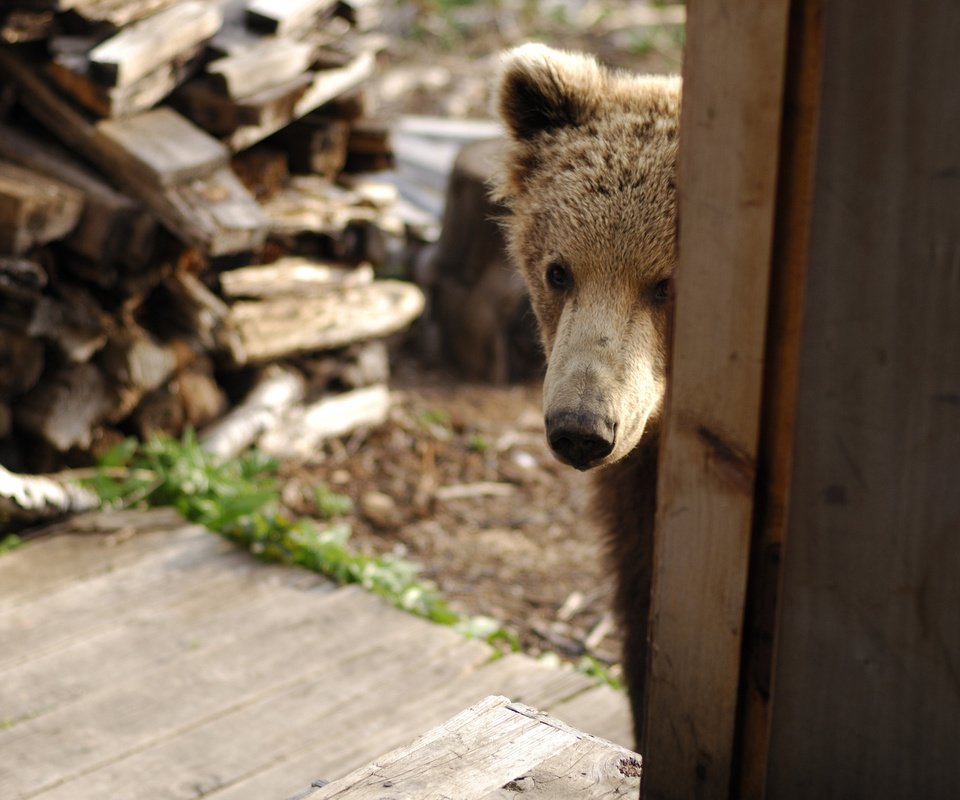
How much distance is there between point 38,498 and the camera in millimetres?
4434

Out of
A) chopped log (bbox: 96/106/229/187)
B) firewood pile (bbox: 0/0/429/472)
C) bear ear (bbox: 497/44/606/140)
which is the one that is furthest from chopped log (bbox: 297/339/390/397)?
bear ear (bbox: 497/44/606/140)

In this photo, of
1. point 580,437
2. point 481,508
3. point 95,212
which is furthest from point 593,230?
point 481,508

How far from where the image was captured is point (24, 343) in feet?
14.8

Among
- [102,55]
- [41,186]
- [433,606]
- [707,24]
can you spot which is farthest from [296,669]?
[707,24]

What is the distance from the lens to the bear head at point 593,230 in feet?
8.46

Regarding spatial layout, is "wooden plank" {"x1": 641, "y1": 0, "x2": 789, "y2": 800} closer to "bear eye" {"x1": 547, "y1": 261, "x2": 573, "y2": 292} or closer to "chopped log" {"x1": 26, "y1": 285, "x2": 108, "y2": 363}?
"bear eye" {"x1": 547, "y1": 261, "x2": 573, "y2": 292}

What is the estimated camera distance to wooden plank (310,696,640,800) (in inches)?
68.0

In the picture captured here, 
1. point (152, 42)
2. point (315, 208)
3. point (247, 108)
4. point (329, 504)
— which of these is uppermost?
point (152, 42)

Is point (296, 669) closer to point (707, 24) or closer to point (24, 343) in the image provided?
point (24, 343)

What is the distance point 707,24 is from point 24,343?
385 centimetres

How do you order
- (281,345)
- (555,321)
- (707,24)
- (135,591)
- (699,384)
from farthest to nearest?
(281,345)
(135,591)
(555,321)
(699,384)
(707,24)

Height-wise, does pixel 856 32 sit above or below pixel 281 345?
above

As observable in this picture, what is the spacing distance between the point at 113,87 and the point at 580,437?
2.89 metres

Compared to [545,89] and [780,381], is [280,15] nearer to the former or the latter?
[545,89]
